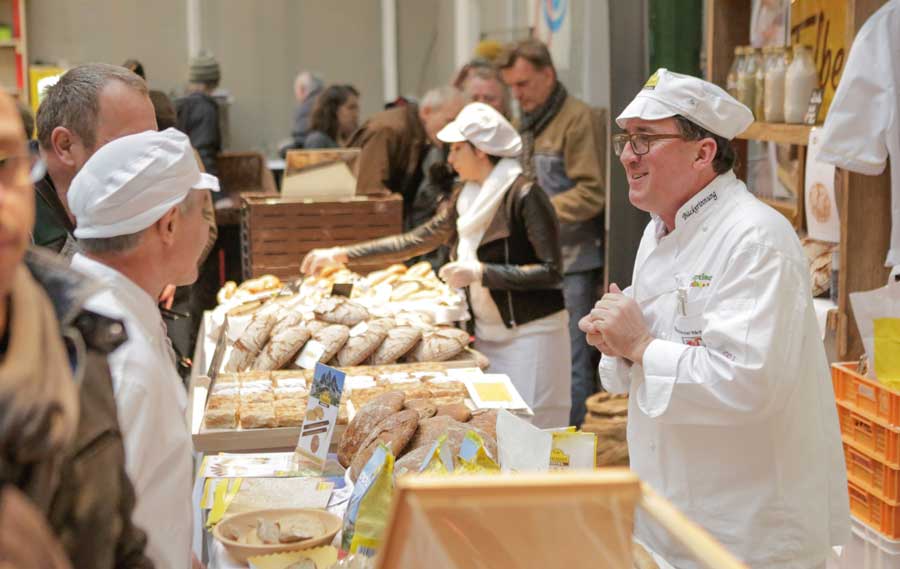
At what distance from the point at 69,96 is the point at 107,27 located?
32.2 ft

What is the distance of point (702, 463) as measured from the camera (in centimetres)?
251

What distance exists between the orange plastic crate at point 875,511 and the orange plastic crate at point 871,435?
14cm

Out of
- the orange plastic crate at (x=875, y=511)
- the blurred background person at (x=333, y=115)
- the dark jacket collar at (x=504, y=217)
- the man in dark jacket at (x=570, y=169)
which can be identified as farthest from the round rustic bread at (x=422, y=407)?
the blurred background person at (x=333, y=115)

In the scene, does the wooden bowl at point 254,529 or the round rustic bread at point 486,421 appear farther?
the round rustic bread at point 486,421

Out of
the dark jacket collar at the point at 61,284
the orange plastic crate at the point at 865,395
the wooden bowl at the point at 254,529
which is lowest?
the orange plastic crate at the point at 865,395

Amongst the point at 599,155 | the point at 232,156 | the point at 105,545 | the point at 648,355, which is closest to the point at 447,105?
the point at 599,155

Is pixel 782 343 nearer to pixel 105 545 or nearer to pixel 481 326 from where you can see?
pixel 105 545

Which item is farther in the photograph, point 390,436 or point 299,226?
point 299,226

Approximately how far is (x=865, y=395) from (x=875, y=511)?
35 cm

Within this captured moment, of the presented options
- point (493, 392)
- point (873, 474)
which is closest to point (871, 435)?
point (873, 474)

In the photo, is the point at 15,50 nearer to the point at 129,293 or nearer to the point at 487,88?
the point at 487,88

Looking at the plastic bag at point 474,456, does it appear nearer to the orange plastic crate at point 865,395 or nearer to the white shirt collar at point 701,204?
the white shirt collar at point 701,204

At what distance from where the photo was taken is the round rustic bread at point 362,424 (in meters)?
2.88

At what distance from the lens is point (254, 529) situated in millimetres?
2322
